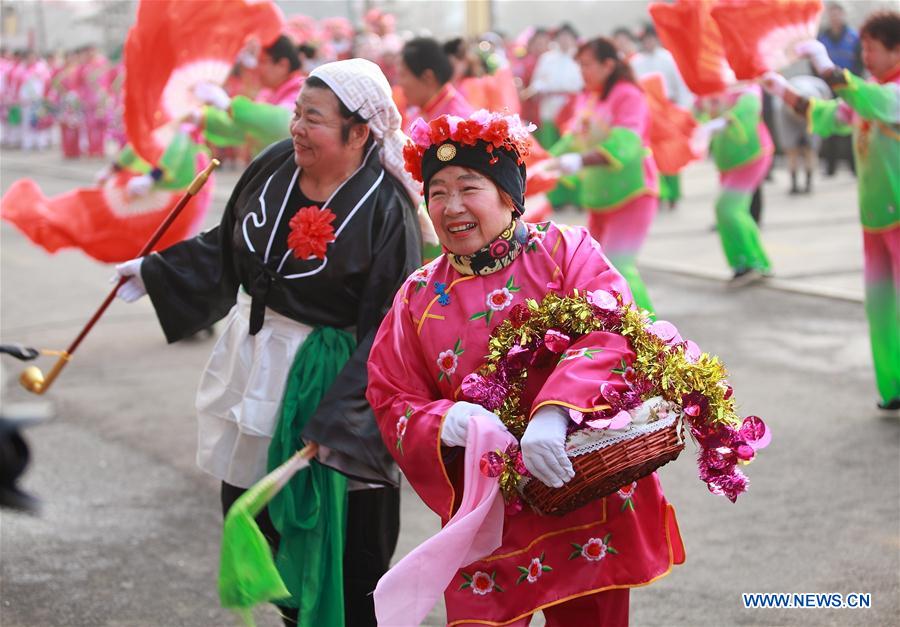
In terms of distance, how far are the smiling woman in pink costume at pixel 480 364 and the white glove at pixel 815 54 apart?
350 centimetres

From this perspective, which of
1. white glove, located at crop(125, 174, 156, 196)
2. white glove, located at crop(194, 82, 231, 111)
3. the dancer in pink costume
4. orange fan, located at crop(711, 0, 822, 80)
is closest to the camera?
orange fan, located at crop(711, 0, 822, 80)

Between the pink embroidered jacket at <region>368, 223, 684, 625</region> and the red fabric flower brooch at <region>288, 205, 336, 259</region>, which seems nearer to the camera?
the pink embroidered jacket at <region>368, 223, 684, 625</region>

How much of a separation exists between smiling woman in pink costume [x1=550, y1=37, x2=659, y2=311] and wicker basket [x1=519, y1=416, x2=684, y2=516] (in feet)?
15.2

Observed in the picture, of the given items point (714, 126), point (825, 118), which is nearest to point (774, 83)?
point (825, 118)

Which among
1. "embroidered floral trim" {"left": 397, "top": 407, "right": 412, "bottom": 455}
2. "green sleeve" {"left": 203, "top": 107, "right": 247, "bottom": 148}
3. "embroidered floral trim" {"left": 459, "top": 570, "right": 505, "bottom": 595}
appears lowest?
"embroidered floral trim" {"left": 459, "top": 570, "right": 505, "bottom": 595}

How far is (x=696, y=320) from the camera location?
8859 mm

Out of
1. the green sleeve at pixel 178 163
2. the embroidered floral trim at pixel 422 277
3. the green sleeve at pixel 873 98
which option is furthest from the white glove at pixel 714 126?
the embroidered floral trim at pixel 422 277

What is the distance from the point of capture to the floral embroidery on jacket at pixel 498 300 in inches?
118

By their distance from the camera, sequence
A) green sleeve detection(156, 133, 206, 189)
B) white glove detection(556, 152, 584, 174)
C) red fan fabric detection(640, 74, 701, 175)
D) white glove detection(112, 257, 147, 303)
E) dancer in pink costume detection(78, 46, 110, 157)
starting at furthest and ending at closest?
dancer in pink costume detection(78, 46, 110, 157), red fan fabric detection(640, 74, 701, 175), white glove detection(556, 152, 584, 174), green sleeve detection(156, 133, 206, 189), white glove detection(112, 257, 147, 303)

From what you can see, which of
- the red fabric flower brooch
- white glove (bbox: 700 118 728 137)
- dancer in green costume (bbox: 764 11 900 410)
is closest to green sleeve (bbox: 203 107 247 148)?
dancer in green costume (bbox: 764 11 900 410)

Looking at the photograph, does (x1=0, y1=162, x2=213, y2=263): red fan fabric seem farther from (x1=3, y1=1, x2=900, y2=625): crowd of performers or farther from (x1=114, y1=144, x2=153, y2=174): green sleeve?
(x1=3, y1=1, x2=900, y2=625): crowd of performers

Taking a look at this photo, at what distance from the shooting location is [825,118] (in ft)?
21.4

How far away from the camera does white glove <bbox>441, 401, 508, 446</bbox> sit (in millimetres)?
2879

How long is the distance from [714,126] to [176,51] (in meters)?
4.80
